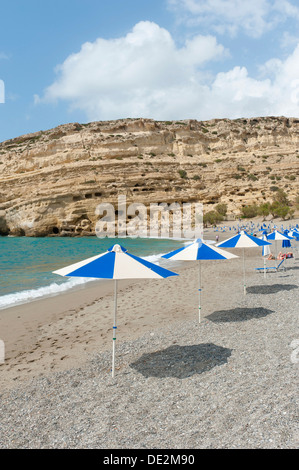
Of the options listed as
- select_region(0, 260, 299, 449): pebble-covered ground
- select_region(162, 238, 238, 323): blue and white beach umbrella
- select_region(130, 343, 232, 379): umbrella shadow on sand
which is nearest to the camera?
select_region(0, 260, 299, 449): pebble-covered ground

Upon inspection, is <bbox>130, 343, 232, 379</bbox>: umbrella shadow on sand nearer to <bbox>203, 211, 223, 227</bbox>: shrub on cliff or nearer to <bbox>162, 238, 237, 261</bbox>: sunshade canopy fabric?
<bbox>162, 238, 237, 261</bbox>: sunshade canopy fabric

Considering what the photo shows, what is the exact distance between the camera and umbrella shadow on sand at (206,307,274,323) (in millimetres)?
7298

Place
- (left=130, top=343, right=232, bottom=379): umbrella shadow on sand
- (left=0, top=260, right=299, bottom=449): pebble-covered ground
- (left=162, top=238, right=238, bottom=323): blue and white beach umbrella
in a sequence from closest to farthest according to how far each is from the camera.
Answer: (left=0, top=260, right=299, bottom=449): pebble-covered ground → (left=130, top=343, right=232, bottom=379): umbrella shadow on sand → (left=162, top=238, right=238, bottom=323): blue and white beach umbrella

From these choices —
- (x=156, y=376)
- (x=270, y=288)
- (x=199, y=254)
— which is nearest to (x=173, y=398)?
(x=156, y=376)

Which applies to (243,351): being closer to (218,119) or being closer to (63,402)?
(63,402)

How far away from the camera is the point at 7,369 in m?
5.53

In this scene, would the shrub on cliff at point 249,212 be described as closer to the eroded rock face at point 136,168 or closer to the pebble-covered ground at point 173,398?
the eroded rock face at point 136,168

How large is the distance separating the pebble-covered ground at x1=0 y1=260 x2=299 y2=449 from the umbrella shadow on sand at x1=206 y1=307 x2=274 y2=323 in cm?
81

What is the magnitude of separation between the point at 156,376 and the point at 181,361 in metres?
0.63

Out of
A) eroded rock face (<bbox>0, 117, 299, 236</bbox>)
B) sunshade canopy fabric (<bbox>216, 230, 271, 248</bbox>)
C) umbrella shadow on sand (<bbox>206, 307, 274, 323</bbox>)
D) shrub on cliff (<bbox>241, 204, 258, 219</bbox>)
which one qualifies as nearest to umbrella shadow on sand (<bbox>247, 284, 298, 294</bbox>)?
sunshade canopy fabric (<bbox>216, 230, 271, 248</bbox>)

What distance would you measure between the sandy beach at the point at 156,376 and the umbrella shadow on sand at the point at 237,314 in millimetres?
25

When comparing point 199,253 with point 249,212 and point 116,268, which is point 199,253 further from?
point 249,212

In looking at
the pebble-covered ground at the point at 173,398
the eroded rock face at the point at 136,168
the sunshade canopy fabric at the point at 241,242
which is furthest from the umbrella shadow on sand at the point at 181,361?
the eroded rock face at the point at 136,168
